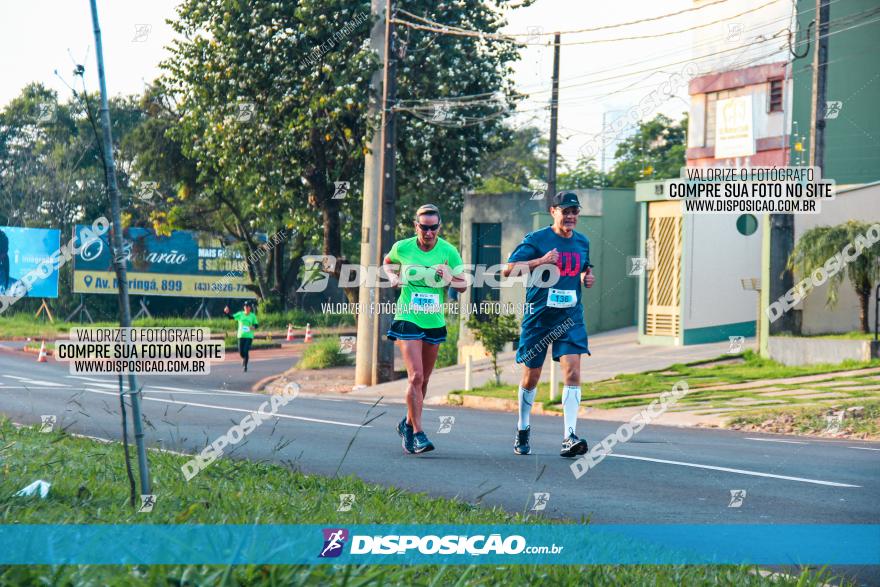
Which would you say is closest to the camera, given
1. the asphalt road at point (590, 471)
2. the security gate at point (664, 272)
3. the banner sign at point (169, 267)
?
the asphalt road at point (590, 471)

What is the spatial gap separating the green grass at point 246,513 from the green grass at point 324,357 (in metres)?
20.5

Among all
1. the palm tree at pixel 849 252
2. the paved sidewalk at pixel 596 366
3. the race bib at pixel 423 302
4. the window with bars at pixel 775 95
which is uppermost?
the window with bars at pixel 775 95

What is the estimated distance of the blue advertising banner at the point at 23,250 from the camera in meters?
45.6

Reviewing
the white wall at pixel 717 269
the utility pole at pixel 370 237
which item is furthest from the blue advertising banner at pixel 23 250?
the white wall at pixel 717 269

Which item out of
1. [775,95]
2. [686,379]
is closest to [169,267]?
[775,95]

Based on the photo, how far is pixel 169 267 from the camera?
165 ft

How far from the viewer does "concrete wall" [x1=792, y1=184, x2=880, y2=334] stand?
21609 millimetres

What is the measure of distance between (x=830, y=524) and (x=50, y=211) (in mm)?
51505

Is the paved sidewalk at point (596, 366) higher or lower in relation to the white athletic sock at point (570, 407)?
lower

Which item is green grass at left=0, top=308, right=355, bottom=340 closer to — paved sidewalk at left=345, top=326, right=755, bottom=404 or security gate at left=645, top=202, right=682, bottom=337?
paved sidewalk at left=345, top=326, right=755, bottom=404

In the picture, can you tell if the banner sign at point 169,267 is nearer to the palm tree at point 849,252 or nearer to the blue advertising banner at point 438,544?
the palm tree at point 849,252

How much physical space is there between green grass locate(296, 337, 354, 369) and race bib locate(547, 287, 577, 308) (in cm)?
2059

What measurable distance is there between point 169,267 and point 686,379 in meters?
34.3

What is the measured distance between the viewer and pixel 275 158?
30469 millimetres
